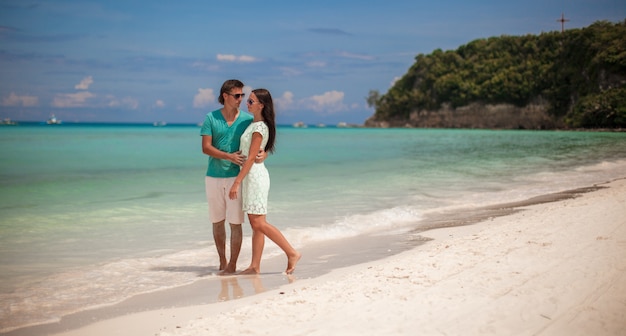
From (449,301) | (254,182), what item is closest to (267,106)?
(254,182)

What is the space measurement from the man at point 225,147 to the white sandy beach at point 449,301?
115 centimetres

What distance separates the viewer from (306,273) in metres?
5.82

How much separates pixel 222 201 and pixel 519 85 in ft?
383

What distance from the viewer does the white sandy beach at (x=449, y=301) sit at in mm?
3553

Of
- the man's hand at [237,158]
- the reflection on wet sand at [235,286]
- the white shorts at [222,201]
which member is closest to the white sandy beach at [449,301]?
the reflection on wet sand at [235,286]

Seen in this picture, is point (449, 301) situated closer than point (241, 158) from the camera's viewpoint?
Yes

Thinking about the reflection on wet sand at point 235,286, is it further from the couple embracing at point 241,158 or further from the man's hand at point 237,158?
the man's hand at point 237,158

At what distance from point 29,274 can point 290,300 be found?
136 inches

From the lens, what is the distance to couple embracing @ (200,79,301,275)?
17.8 ft

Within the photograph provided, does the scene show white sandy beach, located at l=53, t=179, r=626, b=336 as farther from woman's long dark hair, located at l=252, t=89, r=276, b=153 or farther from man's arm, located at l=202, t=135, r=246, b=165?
woman's long dark hair, located at l=252, t=89, r=276, b=153

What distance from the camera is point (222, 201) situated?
18.9 feet

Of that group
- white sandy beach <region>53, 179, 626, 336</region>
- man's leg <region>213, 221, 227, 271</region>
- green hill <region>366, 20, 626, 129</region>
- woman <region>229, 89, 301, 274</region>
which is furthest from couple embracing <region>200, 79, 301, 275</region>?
green hill <region>366, 20, 626, 129</region>

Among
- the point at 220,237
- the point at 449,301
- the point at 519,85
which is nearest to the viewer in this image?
the point at 449,301

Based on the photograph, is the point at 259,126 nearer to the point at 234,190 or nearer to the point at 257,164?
the point at 257,164
